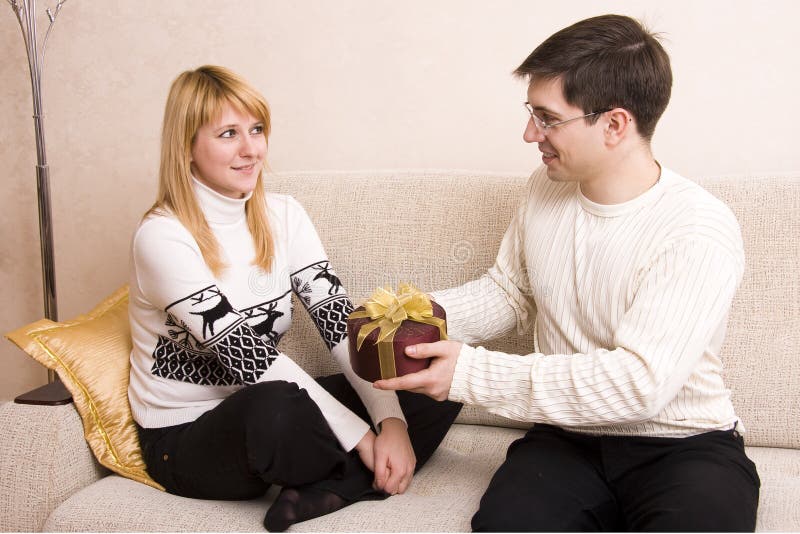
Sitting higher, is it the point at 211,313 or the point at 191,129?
the point at 191,129

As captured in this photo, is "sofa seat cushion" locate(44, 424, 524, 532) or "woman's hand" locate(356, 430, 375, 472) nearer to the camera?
"sofa seat cushion" locate(44, 424, 524, 532)

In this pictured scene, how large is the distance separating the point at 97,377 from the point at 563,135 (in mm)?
1158

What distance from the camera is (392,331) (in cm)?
138

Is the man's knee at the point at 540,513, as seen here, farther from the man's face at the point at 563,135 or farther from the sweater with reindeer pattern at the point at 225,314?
the man's face at the point at 563,135

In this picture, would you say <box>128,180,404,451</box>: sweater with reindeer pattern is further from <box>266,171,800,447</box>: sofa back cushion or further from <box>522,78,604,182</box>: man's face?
<box>522,78,604,182</box>: man's face

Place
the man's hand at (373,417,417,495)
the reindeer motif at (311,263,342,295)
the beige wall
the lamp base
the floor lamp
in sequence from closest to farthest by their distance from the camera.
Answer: the man's hand at (373,417,417,495), the lamp base, the reindeer motif at (311,263,342,295), the beige wall, the floor lamp

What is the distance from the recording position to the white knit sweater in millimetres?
1369

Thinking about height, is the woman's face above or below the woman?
above

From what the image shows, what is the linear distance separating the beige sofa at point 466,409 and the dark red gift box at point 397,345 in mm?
303

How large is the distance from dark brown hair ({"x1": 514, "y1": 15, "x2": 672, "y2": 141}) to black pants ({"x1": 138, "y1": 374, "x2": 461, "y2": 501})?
0.79 meters

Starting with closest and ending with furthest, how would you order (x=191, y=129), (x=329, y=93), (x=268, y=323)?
(x=191, y=129), (x=268, y=323), (x=329, y=93)

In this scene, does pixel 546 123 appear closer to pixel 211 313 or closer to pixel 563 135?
pixel 563 135

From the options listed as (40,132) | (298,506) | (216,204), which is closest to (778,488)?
(298,506)

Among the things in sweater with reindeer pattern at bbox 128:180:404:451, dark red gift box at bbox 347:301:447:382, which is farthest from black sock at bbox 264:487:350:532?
dark red gift box at bbox 347:301:447:382
